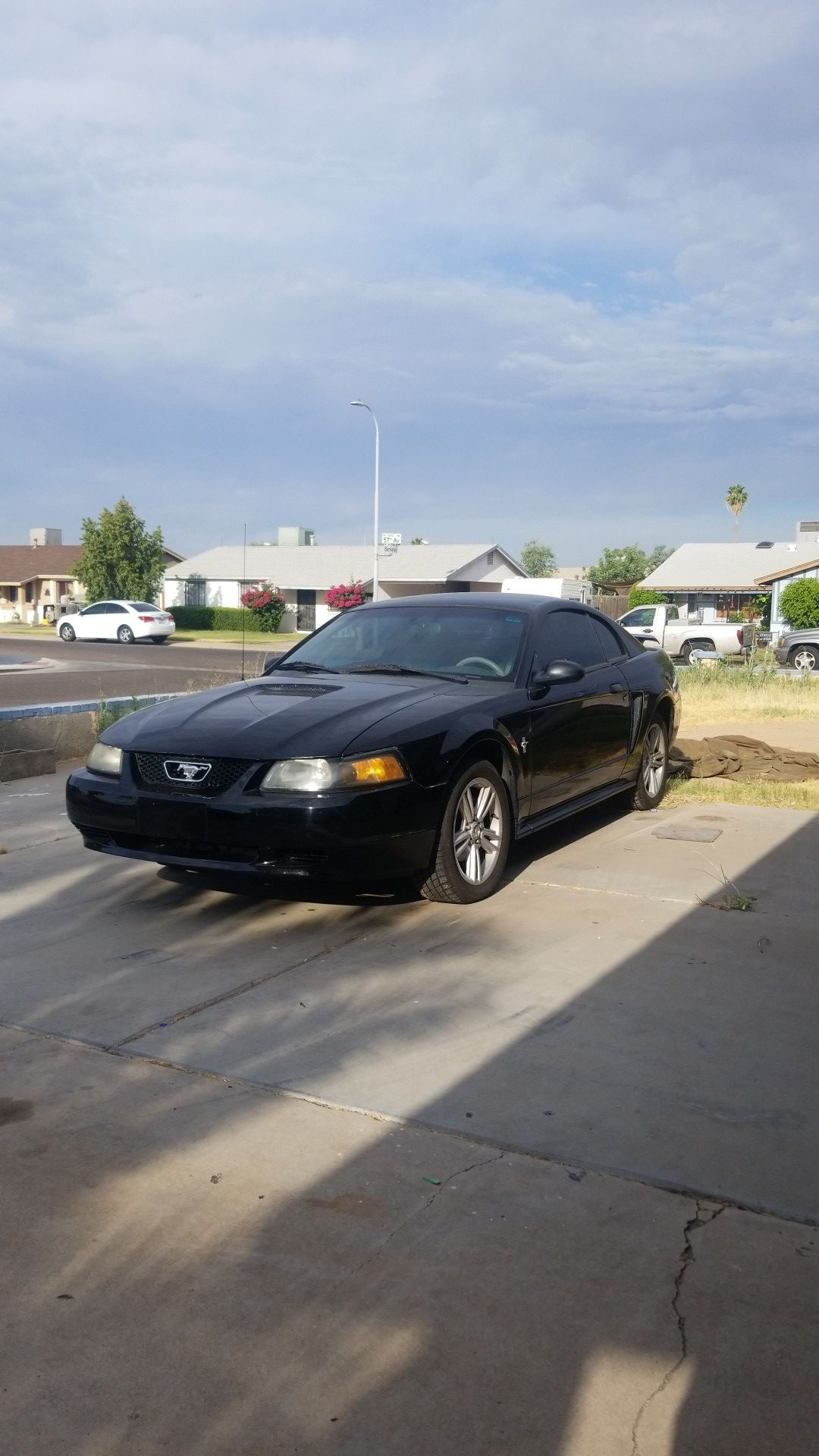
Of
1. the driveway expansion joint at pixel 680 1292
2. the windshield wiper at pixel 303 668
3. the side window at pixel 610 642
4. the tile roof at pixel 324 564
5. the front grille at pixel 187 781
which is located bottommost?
the driveway expansion joint at pixel 680 1292

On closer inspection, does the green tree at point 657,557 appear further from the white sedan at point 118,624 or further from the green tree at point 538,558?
the white sedan at point 118,624

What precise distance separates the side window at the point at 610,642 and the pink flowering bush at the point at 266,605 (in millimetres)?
43907

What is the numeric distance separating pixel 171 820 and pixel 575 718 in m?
2.47

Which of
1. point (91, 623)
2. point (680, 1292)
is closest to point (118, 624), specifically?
point (91, 623)

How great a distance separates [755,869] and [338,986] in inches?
111

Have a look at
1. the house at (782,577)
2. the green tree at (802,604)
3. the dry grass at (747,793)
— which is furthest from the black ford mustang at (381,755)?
the house at (782,577)

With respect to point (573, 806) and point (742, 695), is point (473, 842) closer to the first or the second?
point (573, 806)

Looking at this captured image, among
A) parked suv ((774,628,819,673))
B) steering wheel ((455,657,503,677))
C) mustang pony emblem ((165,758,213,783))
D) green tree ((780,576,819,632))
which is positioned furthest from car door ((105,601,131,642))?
mustang pony emblem ((165,758,213,783))

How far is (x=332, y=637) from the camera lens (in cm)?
715

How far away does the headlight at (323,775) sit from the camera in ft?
16.8

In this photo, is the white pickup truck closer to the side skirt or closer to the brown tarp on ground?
the brown tarp on ground

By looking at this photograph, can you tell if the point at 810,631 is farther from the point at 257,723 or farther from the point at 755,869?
the point at 257,723

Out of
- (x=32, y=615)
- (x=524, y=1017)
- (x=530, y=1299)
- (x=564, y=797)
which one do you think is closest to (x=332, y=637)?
(x=564, y=797)

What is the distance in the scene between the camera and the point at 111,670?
24891 millimetres
